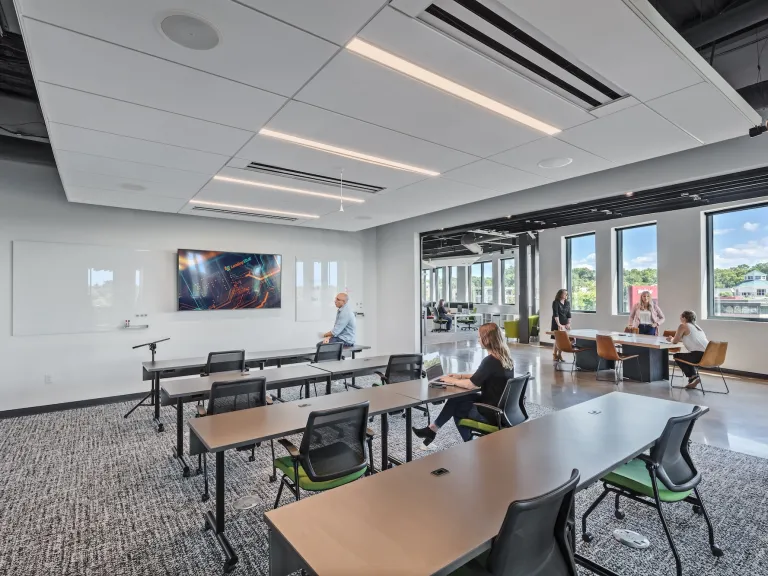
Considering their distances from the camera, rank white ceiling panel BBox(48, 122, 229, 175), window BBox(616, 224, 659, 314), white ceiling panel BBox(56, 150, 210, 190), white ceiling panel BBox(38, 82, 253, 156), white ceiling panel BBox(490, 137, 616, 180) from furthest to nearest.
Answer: window BBox(616, 224, 659, 314) < white ceiling panel BBox(56, 150, 210, 190) < white ceiling panel BBox(490, 137, 616, 180) < white ceiling panel BBox(48, 122, 229, 175) < white ceiling panel BBox(38, 82, 253, 156)

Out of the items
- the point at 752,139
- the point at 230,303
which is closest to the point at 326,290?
the point at 230,303

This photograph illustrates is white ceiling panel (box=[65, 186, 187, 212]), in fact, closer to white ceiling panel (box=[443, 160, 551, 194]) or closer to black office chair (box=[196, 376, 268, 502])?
black office chair (box=[196, 376, 268, 502])

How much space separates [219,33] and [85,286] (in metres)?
5.37

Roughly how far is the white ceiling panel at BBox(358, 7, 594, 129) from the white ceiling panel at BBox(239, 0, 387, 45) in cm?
7

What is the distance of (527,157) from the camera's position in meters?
3.88

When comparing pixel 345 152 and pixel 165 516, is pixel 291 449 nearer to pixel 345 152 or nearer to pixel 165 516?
pixel 165 516

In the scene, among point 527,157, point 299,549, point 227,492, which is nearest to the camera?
point 299,549

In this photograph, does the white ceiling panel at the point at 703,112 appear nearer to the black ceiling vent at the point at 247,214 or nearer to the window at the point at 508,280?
the black ceiling vent at the point at 247,214

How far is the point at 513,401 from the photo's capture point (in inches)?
132

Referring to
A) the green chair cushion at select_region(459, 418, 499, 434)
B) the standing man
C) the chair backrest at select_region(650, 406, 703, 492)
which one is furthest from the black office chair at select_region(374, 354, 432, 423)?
the chair backrest at select_region(650, 406, 703, 492)

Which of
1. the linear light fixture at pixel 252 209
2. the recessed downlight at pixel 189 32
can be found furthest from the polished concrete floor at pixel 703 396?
the recessed downlight at pixel 189 32

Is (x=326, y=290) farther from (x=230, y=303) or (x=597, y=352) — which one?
(x=597, y=352)

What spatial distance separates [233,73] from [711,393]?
7.52 metres

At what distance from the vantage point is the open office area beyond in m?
1.85
